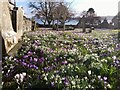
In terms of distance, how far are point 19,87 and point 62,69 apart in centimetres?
78

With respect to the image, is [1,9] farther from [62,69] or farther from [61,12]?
[61,12]

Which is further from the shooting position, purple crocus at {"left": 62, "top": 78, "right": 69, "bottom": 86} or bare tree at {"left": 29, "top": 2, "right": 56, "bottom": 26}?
bare tree at {"left": 29, "top": 2, "right": 56, "bottom": 26}

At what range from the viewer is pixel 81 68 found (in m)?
3.89

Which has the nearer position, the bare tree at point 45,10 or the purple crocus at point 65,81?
the purple crocus at point 65,81

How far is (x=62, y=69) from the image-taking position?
380 cm

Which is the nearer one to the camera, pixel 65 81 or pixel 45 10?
pixel 65 81

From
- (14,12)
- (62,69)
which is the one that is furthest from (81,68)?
(14,12)

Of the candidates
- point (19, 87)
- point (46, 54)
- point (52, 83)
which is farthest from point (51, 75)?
point (46, 54)

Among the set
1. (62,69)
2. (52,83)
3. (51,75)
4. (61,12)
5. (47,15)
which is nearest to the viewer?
(52,83)

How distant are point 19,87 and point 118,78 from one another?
129cm

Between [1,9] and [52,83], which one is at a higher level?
[1,9]

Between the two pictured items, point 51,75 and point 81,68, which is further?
point 81,68

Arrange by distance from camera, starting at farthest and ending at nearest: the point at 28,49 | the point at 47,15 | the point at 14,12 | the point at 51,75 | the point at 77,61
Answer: the point at 47,15
the point at 14,12
the point at 28,49
the point at 77,61
the point at 51,75

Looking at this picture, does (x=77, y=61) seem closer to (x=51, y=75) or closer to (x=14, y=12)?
(x=51, y=75)
